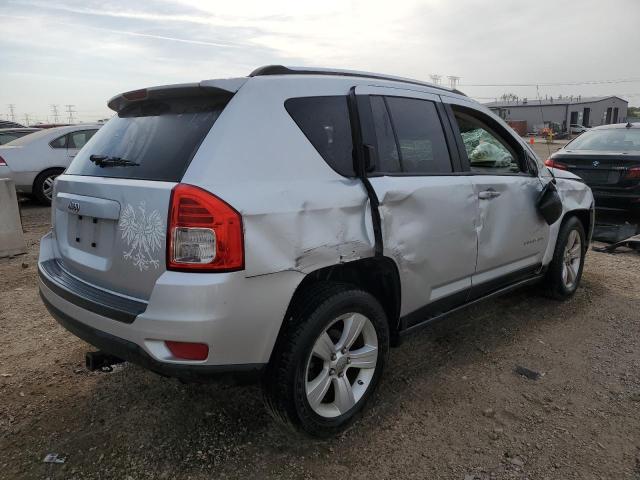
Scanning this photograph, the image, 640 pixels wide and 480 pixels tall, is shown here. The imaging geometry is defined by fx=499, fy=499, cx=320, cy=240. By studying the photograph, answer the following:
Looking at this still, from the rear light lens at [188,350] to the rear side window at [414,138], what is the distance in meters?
1.39

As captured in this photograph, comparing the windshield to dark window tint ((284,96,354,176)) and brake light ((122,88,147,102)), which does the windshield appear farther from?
brake light ((122,88,147,102))

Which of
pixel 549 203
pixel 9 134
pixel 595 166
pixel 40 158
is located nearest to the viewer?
pixel 549 203

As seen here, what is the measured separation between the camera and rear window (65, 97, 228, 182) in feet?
7.38

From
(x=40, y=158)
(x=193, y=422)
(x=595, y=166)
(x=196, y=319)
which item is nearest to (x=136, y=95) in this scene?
(x=196, y=319)

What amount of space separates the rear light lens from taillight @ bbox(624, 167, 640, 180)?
6.53 m

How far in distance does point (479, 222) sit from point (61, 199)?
8.40ft

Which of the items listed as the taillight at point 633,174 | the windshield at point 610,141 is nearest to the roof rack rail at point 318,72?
the taillight at point 633,174

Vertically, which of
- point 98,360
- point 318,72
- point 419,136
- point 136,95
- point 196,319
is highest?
point 318,72

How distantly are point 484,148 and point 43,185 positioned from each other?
28.6 feet

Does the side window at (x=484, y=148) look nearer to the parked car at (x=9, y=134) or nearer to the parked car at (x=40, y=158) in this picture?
the parked car at (x=40, y=158)

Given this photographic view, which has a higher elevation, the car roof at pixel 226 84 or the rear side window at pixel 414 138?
the car roof at pixel 226 84

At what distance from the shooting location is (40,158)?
31.0 feet

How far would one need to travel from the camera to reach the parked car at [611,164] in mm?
6602

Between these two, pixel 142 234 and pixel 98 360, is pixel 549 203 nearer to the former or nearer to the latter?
pixel 142 234
